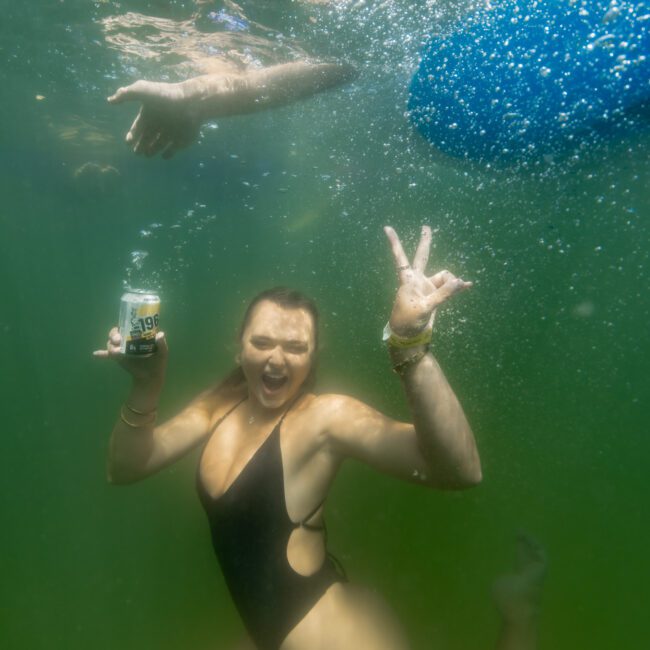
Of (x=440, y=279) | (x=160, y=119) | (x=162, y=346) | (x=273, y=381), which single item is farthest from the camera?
(x=160, y=119)

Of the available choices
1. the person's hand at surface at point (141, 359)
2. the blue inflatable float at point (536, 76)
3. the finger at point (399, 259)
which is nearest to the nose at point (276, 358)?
the person's hand at surface at point (141, 359)

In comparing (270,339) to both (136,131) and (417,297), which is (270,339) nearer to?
(417,297)

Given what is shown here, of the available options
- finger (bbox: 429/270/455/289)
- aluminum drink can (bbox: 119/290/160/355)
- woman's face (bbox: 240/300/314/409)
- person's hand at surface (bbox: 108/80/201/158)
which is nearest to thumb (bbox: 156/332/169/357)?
aluminum drink can (bbox: 119/290/160/355)

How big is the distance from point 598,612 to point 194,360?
18565 mm

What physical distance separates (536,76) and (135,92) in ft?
11.4

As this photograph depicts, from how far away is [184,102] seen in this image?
14.1ft

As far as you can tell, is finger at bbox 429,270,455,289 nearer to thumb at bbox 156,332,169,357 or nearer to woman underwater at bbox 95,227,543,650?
woman underwater at bbox 95,227,543,650

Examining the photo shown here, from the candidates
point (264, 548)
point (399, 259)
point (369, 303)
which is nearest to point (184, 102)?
point (399, 259)

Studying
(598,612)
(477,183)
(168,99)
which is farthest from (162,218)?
(598,612)

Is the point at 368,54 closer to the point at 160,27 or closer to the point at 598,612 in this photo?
the point at 160,27

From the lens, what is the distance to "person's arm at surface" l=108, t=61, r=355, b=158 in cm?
398

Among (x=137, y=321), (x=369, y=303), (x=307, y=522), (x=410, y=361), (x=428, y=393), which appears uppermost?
(x=410, y=361)

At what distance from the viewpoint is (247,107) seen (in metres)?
6.50

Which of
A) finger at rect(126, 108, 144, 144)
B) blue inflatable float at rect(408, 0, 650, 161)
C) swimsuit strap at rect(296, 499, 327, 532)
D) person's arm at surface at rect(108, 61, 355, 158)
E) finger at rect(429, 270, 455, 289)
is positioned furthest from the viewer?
finger at rect(126, 108, 144, 144)
